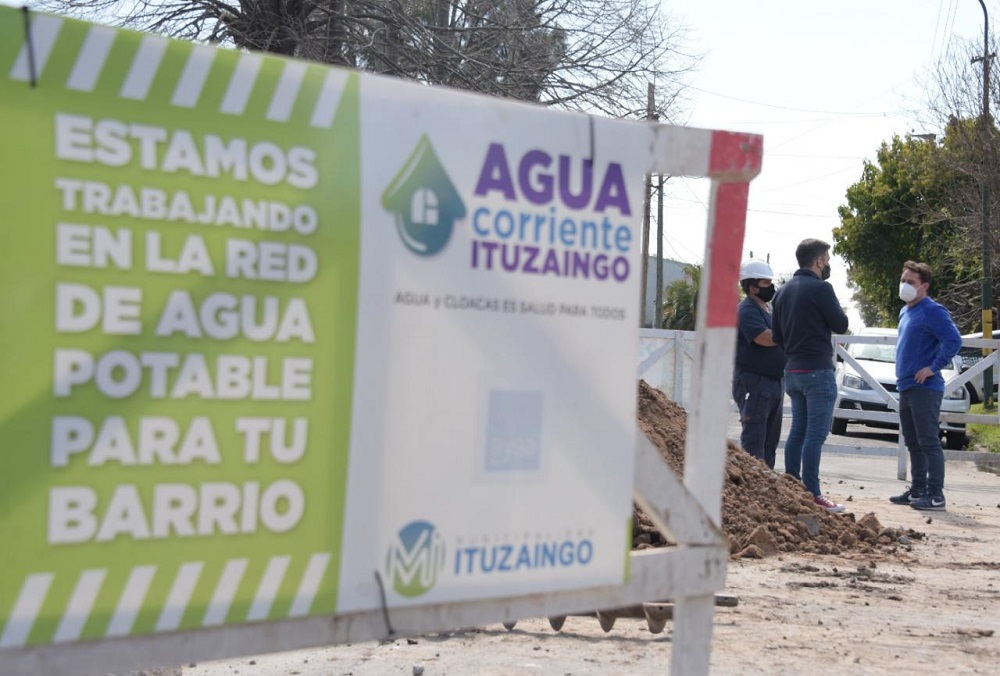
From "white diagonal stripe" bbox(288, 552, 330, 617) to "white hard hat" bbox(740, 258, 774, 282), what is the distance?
6.85 meters

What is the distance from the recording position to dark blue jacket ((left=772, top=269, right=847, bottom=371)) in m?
8.62

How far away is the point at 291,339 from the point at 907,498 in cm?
867

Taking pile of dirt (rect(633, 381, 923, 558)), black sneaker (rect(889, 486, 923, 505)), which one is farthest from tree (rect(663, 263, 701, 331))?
pile of dirt (rect(633, 381, 923, 558))

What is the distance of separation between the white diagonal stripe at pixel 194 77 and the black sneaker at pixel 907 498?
339 inches

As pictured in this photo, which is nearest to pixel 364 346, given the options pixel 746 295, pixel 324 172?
pixel 324 172

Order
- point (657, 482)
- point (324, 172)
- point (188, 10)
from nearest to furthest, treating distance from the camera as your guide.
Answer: point (324, 172) < point (657, 482) < point (188, 10)

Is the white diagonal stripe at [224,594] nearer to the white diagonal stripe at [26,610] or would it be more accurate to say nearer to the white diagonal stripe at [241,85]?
the white diagonal stripe at [26,610]

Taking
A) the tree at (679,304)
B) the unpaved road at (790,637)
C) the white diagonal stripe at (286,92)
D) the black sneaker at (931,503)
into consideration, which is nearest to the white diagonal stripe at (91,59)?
the white diagonal stripe at (286,92)

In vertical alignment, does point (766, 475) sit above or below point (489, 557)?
below

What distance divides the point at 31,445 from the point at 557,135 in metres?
1.16

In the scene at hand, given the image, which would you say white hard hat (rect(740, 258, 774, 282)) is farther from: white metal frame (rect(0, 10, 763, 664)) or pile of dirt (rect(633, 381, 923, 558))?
white metal frame (rect(0, 10, 763, 664))

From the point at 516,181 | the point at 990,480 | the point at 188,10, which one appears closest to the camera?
the point at 516,181

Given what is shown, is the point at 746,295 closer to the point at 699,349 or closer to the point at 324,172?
the point at 699,349

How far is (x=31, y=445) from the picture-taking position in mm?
2010
